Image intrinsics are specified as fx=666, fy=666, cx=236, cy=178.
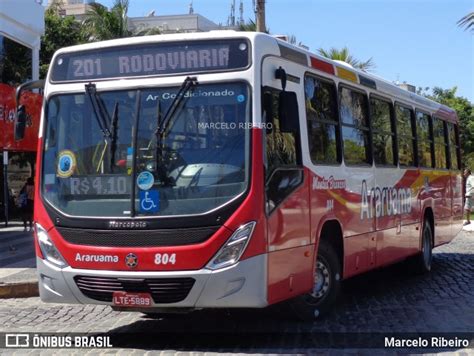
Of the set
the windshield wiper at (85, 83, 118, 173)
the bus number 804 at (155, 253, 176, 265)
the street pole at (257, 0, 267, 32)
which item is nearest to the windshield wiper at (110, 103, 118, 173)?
the windshield wiper at (85, 83, 118, 173)

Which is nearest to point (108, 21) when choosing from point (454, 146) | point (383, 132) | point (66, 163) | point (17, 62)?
point (17, 62)

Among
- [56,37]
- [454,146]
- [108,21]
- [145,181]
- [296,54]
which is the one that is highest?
[56,37]

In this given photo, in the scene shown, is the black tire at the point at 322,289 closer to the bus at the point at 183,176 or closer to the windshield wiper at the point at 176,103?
the bus at the point at 183,176

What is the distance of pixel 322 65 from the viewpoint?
8.02 metres

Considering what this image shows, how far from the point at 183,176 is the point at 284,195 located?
1.09m

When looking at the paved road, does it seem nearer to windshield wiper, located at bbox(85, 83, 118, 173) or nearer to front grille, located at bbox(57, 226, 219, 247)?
front grille, located at bbox(57, 226, 219, 247)

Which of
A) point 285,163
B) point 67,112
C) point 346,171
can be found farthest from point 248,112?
point 346,171

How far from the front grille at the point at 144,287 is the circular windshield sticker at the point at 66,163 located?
42.6 inches

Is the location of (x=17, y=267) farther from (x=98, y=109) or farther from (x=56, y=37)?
(x=56, y=37)

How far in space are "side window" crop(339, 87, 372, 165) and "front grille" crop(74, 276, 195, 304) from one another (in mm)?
3179

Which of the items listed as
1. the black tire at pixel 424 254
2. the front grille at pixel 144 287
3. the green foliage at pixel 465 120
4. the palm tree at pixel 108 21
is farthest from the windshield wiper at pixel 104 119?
the green foliage at pixel 465 120

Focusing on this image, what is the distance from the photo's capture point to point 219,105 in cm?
644

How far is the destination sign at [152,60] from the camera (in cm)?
654

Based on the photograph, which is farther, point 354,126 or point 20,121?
point 354,126
